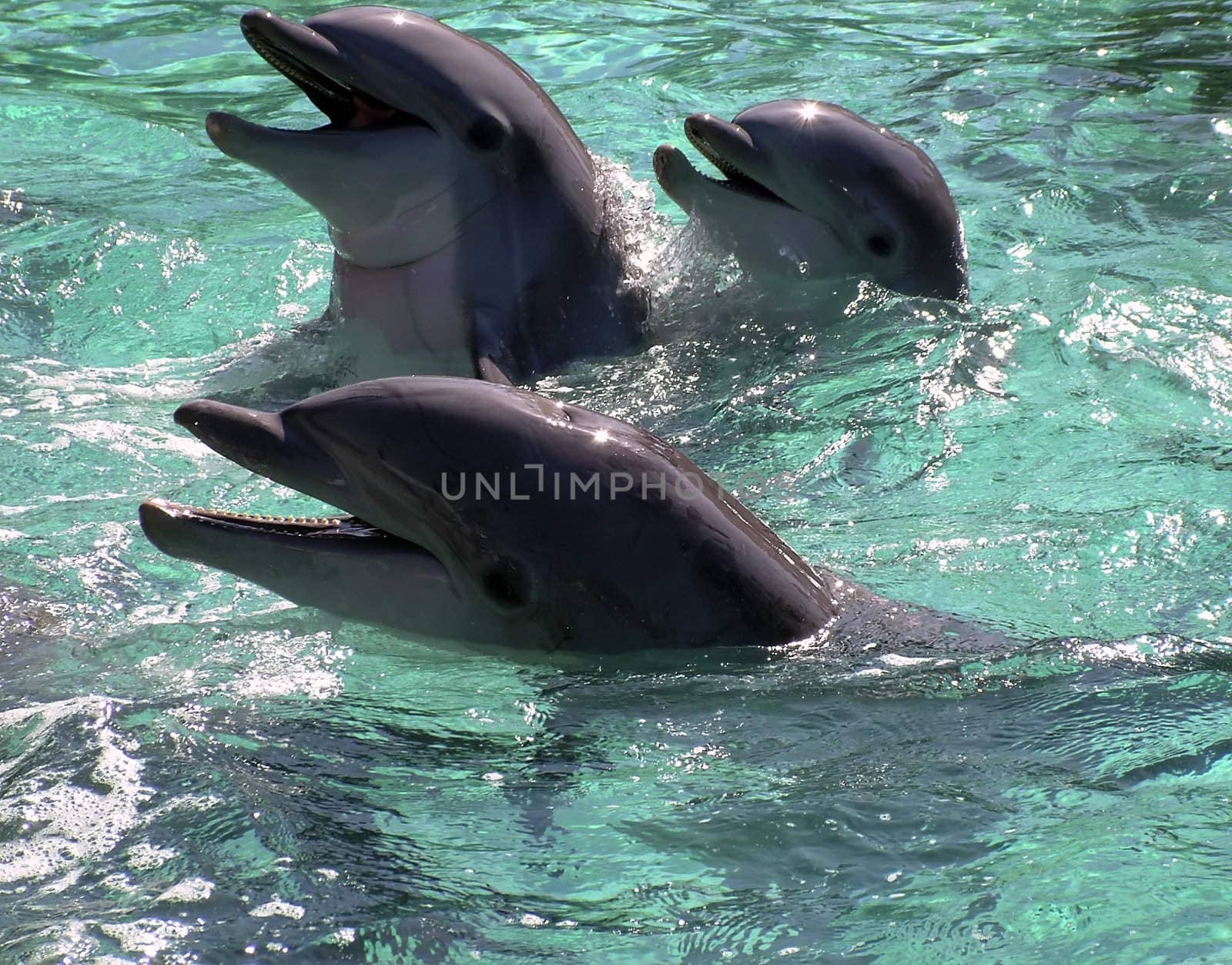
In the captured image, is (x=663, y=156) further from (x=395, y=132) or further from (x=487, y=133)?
(x=395, y=132)

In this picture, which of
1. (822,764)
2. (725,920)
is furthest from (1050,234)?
(725,920)

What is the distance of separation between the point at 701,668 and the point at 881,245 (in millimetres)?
3814

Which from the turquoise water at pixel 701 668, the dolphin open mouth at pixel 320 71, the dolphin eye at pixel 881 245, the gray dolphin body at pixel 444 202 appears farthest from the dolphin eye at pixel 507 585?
the dolphin eye at pixel 881 245

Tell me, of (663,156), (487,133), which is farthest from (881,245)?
(487,133)

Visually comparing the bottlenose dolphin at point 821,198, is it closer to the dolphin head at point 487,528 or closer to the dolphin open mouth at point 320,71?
the dolphin open mouth at point 320,71

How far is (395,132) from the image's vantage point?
675 centimetres


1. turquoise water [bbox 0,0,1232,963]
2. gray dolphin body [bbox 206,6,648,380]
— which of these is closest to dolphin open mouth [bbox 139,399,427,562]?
turquoise water [bbox 0,0,1232,963]

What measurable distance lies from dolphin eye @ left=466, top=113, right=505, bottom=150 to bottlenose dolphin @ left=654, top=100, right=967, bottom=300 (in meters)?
0.95

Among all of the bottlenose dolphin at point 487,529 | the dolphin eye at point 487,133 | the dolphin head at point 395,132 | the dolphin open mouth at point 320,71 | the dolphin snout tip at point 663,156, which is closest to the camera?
the bottlenose dolphin at point 487,529

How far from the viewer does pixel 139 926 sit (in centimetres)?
321

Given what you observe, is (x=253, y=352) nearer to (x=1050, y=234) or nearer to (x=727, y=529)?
(x=727, y=529)

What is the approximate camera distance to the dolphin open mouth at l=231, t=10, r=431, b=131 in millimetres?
6367

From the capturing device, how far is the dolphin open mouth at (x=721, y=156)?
7.36m

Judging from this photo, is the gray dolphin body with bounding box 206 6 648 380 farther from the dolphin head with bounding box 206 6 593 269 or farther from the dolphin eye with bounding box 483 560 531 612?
the dolphin eye with bounding box 483 560 531 612
